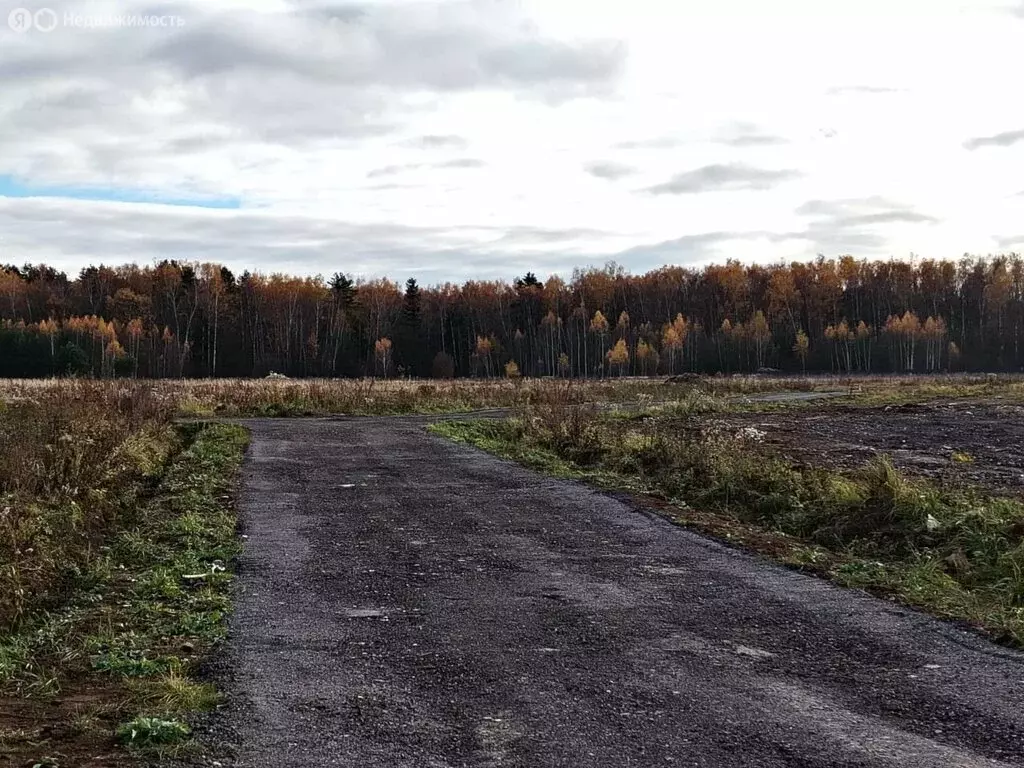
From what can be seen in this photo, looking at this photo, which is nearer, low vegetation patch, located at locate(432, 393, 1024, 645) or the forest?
low vegetation patch, located at locate(432, 393, 1024, 645)

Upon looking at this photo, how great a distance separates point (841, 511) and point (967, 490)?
1743 mm

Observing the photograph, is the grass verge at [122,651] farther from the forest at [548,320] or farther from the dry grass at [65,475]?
the forest at [548,320]

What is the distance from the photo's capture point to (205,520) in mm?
9758

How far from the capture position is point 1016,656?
215 inches

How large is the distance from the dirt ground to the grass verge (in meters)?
9.54

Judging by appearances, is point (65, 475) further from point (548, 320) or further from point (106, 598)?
point (548, 320)

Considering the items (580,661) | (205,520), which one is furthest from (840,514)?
(205,520)

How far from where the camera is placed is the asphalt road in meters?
4.07

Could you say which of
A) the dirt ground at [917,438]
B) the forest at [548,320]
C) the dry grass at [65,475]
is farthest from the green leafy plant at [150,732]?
the forest at [548,320]

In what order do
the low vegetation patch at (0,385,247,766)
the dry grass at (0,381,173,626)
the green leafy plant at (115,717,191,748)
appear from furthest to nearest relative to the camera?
1. the dry grass at (0,381,173,626)
2. the low vegetation patch at (0,385,247,766)
3. the green leafy plant at (115,717,191,748)

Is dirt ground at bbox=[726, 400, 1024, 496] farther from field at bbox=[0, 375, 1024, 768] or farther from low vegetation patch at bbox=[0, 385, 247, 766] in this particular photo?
low vegetation patch at bbox=[0, 385, 247, 766]

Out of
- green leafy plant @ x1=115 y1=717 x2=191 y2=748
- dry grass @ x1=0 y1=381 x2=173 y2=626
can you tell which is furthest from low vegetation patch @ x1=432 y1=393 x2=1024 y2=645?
dry grass @ x1=0 y1=381 x2=173 y2=626

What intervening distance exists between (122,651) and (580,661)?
2768 millimetres

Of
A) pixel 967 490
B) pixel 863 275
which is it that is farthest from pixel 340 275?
pixel 967 490
